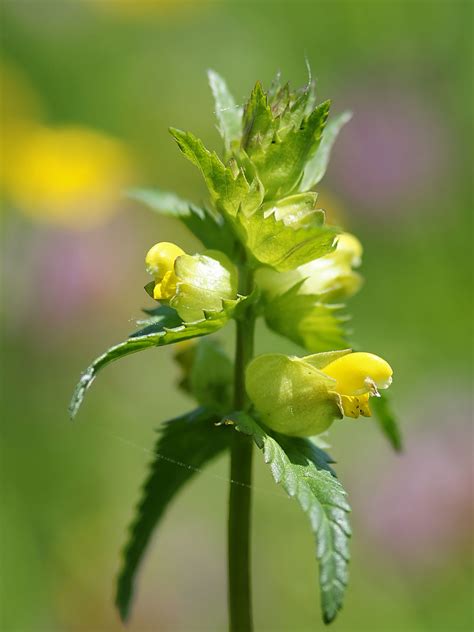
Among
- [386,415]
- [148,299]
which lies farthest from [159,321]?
[148,299]

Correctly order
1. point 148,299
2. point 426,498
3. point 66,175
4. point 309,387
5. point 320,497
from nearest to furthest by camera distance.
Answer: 1. point 320,497
2. point 309,387
3. point 426,498
4. point 148,299
5. point 66,175

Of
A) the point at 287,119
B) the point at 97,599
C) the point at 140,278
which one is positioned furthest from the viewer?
the point at 140,278

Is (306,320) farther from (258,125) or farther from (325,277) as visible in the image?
(258,125)

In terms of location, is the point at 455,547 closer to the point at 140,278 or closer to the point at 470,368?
the point at 470,368

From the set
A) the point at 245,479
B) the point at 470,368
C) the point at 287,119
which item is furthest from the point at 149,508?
the point at 470,368

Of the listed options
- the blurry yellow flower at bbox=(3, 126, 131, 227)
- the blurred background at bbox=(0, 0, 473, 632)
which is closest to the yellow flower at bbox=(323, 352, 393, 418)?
the blurred background at bbox=(0, 0, 473, 632)

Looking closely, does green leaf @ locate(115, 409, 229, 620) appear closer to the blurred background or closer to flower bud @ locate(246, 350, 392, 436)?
flower bud @ locate(246, 350, 392, 436)
